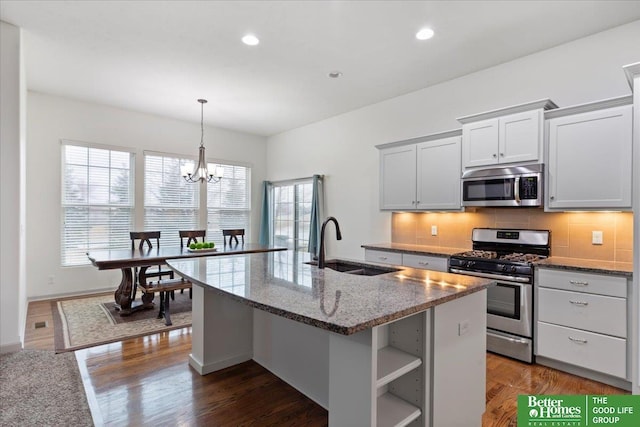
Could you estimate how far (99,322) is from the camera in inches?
150

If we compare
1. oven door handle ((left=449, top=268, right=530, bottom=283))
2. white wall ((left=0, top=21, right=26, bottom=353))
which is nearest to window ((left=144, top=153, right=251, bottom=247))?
white wall ((left=0, top=21, right=26, bottom=353))

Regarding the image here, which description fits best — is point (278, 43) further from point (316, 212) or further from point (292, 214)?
point (292, 214)

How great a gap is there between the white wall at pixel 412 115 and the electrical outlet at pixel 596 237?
123 centimetres

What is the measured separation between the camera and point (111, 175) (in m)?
5.38

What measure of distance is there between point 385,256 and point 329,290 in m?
2.58

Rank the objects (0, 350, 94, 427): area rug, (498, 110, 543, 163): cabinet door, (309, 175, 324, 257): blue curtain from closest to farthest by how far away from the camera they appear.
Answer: (0, 350, 94, 427): area rug < (498, 110, 543, 163): cabinet door < (309, 175, 324, 257): blue curtain

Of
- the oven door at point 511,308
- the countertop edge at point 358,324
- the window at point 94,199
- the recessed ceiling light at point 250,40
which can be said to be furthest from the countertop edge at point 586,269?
the window at point 94,199

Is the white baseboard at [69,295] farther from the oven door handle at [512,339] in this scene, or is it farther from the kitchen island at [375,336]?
Answer: the oven door handle at [512,339]

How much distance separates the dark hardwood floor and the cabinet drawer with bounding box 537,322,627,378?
0.14 m

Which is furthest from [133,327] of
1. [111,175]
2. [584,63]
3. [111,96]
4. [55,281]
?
[584,63]

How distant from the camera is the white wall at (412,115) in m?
3.01

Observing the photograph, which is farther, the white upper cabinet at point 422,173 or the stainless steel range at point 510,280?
the white upper cabinet at point 422,173

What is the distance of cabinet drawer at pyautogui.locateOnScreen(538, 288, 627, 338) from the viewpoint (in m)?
2.42

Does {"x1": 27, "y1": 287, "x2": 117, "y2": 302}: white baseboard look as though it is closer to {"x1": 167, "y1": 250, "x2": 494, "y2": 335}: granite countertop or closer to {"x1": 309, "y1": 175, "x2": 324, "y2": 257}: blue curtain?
{"x1": 309, "y1": 175, "x2": 324, "y2": 257}: blue curtain
